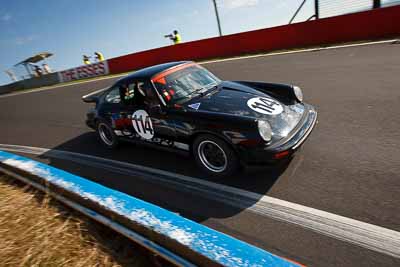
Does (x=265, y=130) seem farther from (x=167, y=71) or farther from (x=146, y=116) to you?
(x=167, y=71)

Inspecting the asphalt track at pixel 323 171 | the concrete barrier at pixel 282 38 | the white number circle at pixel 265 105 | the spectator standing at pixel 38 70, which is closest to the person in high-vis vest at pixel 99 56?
the concrete barrier at pixel 282 38

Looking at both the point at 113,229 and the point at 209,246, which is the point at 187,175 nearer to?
the point at 113,229

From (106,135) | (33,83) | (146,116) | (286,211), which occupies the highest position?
(33,83)

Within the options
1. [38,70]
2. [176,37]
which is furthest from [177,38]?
[38,70]

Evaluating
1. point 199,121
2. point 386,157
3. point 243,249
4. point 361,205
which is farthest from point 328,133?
point 243,249

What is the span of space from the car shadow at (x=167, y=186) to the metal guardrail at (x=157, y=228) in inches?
33.9

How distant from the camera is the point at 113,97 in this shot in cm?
447

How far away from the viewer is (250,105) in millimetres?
3412

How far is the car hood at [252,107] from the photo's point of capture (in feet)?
10.5

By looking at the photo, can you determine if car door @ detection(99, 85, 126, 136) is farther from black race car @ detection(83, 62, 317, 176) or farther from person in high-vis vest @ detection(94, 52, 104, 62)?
person in high-vis vest @ detection(94, 52, 104, 62)

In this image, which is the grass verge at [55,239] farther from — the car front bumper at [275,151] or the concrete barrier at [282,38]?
the concrete barrier at [282,38]

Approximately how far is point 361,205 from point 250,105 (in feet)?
5.17

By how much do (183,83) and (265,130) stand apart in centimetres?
147

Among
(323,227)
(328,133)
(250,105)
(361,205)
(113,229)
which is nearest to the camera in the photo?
(113,229)
